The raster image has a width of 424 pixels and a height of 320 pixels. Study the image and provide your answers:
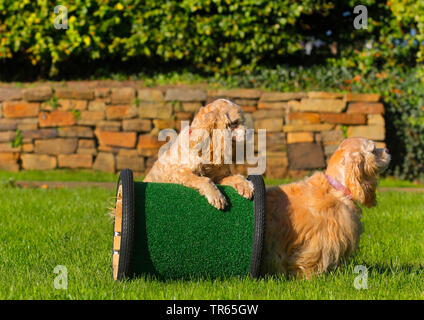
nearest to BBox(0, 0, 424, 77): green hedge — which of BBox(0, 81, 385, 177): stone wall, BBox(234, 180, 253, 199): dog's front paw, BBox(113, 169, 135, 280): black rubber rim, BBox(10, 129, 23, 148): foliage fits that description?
BBox(0, 81, 385, 177): stone wall

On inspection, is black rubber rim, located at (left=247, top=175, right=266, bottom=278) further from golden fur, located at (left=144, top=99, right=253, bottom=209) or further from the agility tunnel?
golden fur, located at (left=144, top=99, right=253, bottom=209)

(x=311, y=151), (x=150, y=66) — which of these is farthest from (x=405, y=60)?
(x=150, y=66)

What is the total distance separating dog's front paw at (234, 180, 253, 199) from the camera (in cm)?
386

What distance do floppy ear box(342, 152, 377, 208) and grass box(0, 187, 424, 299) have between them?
1.82 feet

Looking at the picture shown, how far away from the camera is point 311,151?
9125 millimetres

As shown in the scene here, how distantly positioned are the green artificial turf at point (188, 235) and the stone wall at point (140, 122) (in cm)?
531

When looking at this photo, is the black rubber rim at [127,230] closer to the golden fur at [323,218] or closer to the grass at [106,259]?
the grass at [106,259]

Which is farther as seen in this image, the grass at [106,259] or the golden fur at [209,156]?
the golden fur at [209,156]

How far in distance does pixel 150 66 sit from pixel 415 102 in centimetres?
486

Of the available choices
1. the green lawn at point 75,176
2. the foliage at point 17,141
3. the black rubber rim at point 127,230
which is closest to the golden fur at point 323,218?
the black rubber rim at point 127,230

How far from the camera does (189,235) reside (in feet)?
12.1

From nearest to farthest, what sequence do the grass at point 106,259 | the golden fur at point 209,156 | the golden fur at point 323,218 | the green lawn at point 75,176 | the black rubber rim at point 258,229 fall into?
the grass at point 106,259 < the black rubber rim at point 258,229 < the golden fur at point 323,218 < the golden fur at point 209,156 < the green lawn at point 75,176

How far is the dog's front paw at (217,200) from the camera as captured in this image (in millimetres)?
3727
